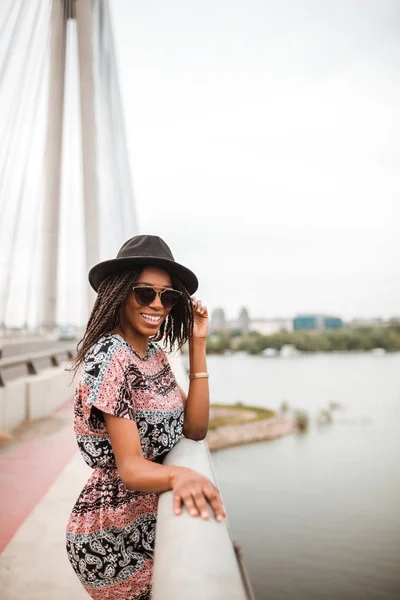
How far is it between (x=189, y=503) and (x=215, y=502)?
0.13ft

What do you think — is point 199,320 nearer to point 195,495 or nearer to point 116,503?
point 116,503

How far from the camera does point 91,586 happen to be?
1.01 metres

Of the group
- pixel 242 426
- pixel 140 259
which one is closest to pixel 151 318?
pixel 140 259

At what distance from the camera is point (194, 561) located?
606mm

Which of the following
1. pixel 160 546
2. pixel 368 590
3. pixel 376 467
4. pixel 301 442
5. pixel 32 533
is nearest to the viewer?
pixel 160 546

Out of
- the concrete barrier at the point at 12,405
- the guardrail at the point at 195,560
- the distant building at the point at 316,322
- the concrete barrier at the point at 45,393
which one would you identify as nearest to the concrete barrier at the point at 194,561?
the guardrail at the point at 195,560

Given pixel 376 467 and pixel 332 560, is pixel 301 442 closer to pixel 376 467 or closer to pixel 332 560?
pixel 376 467

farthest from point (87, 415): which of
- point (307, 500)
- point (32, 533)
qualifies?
point (307, 500)

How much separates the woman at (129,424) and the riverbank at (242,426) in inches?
1012

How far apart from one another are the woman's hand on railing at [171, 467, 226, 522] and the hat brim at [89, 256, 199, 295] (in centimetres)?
47

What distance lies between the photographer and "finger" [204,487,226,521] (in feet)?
2.37

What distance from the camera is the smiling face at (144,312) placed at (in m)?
1.10

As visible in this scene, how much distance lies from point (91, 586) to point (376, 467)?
103ft

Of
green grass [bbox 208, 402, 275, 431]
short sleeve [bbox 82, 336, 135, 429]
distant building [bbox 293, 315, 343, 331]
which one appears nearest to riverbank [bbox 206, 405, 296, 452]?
green grass [bbox 208, 402, 275, 431]
